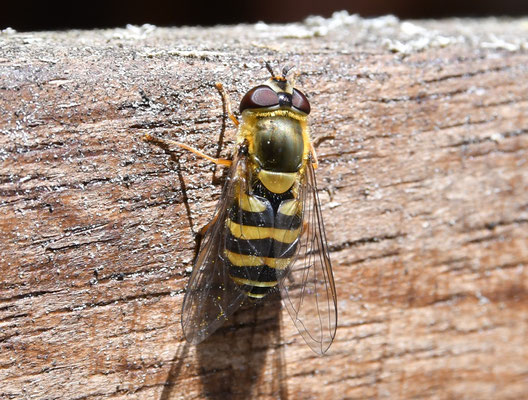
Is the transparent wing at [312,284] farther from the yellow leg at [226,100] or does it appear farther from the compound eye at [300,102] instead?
the yellow leg at [226,100]

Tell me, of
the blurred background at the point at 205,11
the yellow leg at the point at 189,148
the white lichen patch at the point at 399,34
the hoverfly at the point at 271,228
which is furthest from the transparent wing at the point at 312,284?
the blurred background at the point at 205,11

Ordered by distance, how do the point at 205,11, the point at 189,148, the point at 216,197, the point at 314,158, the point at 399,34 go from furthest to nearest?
the point at 205,11 → the point at 399,34 → the point at 314,158 → the point at 216,197 → the point at 189,148

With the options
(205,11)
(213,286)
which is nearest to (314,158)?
(213,286)

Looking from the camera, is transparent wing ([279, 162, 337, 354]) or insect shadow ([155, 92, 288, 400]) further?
transparent wing ([279, 162, 337, 354])

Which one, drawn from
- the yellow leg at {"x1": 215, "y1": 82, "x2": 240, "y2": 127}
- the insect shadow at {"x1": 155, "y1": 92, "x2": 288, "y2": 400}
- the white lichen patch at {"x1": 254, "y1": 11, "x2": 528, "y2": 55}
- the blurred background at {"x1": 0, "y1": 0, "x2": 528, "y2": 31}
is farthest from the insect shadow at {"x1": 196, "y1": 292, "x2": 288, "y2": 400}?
the blurred background at {"x1": 0, "y1": 0, "x2": 528, "y2": 31}

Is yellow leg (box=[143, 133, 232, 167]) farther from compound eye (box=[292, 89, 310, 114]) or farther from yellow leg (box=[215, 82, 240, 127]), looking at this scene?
compound eye (box=[292, 89, 310, 114])

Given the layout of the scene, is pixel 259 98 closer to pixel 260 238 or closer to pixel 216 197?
pixel 216 197

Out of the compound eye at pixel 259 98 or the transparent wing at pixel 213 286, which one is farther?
the compound eye at pixel 259 98

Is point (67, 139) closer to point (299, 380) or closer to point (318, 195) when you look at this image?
point (318, 195)
